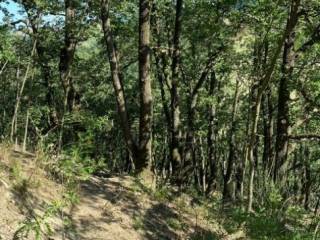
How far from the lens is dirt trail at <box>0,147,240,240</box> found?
26.6 feet

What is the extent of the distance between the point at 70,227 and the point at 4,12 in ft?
43.7

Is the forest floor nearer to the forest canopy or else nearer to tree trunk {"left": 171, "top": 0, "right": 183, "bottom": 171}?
the forest canopy

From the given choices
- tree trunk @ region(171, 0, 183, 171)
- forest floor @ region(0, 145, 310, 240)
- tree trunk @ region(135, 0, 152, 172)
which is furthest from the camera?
tree trunk @ region(171, 0, 183, 171)

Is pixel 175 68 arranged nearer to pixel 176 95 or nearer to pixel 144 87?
pixel 176 95

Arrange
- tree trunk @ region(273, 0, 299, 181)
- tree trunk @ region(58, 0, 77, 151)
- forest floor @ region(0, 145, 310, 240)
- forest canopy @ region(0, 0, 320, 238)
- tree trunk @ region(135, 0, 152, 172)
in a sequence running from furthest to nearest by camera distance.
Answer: tree trunk @ region(58, 0, 77, 151)
tree trunk @ region(273, 0, 299, 181)
tree trunk @ region(135, 0, 152, 172)
forest canopy @ region(0, 0, 320, 238)
forest floor @ region(0, 145, 310, 240)

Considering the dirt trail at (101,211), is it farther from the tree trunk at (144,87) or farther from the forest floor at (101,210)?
the tree trunk at (144,87)

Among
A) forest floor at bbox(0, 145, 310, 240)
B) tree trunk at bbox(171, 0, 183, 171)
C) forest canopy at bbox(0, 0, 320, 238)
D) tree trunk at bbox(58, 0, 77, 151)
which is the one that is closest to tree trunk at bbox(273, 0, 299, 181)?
forest canopy at bbox(0, 0, 320, 238)

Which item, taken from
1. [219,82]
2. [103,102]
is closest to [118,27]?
[219,82]

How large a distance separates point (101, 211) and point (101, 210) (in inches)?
1.3

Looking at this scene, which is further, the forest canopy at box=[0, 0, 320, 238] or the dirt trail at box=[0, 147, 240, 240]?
the forest canopy at box=[0, 0, 320, 238]

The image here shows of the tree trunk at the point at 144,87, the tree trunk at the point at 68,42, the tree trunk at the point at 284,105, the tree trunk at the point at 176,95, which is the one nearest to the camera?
the tree trunk at the point at 144,87

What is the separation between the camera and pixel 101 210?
9.98 metres

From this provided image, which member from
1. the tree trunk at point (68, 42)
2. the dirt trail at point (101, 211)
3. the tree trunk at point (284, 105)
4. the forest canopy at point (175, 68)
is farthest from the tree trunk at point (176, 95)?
the dirt trail at point (101, 211)

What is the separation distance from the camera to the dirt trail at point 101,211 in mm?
8109
